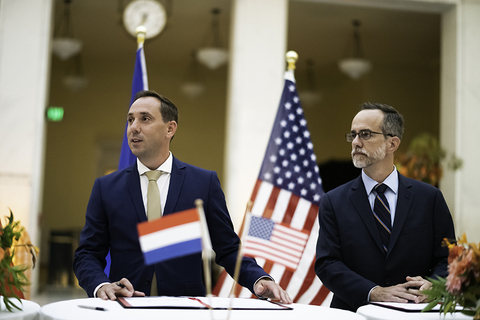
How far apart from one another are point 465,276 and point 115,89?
36.9 ft

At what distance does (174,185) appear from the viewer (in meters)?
2.58

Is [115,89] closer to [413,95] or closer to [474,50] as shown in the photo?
[413,95]

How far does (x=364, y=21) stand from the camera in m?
9.02

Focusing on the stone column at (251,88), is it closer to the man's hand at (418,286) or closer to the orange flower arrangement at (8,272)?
the man's hand at (418,286)

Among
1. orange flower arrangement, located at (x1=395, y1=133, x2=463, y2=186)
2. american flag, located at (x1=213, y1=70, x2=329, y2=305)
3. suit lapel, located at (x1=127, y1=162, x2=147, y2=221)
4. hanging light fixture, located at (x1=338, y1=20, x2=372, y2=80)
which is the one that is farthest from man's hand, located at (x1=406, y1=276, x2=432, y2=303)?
hanging light fixture, located at (x1=338, y1=20, x2=372, y2=80)

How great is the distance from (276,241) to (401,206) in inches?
60.7

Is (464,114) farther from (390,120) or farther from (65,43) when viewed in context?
(65,43)

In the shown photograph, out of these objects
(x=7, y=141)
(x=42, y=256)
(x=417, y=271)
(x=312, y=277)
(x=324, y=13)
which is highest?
(x=324, y=13)

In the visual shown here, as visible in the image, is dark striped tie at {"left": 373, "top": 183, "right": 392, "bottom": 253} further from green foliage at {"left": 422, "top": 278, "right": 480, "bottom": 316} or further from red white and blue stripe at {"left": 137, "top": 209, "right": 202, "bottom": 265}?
red white and blue stripe at {"left": 137, "top": 209, "right": 202, "bottom": 265}

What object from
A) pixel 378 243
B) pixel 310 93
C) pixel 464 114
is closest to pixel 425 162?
pixel 464 114

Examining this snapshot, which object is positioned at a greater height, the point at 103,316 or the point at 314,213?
the point at 314,213

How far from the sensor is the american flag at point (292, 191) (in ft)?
13.2

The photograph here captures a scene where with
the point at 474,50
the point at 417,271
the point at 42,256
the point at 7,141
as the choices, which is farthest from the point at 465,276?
the point at 42,256

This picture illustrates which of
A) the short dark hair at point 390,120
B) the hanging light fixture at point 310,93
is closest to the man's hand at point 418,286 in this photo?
the short dark hair at point 390,120
